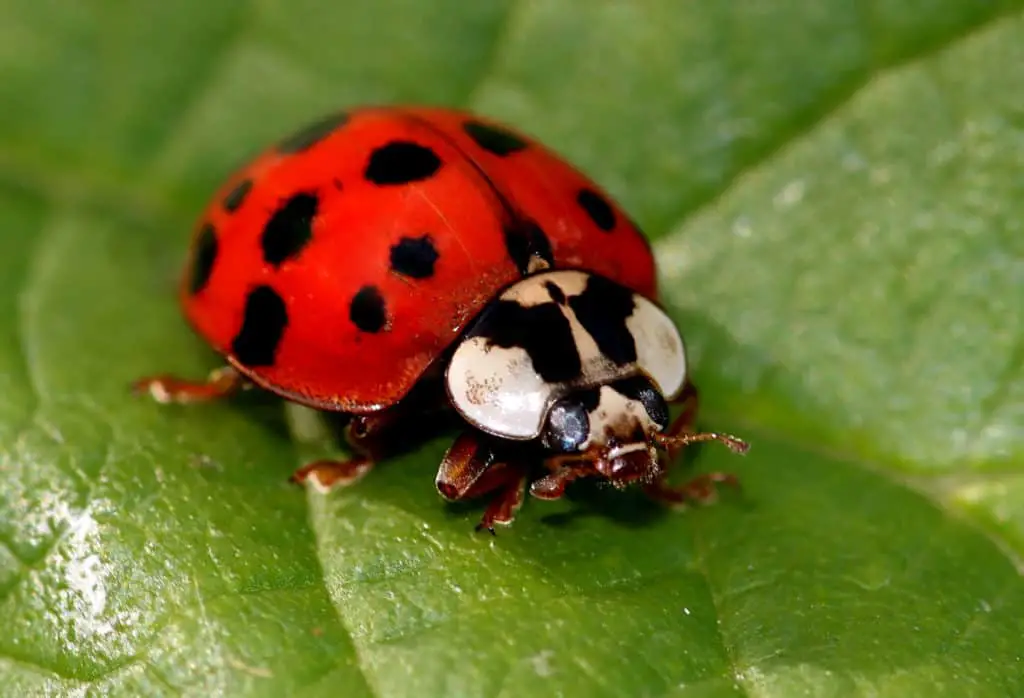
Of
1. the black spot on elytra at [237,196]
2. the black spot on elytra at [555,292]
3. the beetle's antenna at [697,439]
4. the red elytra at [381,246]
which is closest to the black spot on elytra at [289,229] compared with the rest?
the red elytra at [381,246]

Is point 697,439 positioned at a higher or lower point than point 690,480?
higher

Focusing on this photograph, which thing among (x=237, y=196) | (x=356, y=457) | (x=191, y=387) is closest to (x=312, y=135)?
(x=237, y=196)

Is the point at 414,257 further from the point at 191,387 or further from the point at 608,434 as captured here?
the point at 191,387

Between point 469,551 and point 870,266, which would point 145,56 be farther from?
point 870,266

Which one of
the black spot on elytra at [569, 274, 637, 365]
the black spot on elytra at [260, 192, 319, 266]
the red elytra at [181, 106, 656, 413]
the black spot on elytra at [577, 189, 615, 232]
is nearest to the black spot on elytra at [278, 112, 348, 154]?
the red elytra at [181, 106, 656, 413]

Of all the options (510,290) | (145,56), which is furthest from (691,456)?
(145,56)

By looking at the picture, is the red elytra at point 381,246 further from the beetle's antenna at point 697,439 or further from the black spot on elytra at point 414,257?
the beetle's antenna at point 697,439
